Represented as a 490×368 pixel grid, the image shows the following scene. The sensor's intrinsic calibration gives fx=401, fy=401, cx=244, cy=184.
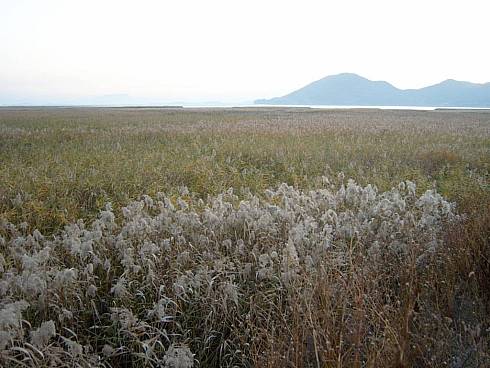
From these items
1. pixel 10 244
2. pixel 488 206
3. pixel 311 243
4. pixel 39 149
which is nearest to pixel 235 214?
pixel 311 243

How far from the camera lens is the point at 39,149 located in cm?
1341

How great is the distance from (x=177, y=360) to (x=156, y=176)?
683cm

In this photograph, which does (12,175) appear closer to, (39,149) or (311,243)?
(39,149)

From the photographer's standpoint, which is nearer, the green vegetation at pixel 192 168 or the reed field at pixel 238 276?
the reed field at pixel 238 276

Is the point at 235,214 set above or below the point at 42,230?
above

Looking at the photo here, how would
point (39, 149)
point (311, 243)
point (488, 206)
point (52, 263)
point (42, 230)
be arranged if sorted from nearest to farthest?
point (52, 263) < point (311, 243) < point (488, 206) < point (42, 230) < point (39, 149)

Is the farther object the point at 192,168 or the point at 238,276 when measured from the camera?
the point at 192,168

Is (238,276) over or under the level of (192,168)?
under

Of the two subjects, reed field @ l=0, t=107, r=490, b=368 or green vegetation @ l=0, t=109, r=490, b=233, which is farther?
green vegetation @ l=0, t=109, r=490, b=233

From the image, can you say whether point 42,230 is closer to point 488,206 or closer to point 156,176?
point 156,176

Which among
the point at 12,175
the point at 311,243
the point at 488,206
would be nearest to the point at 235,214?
the point at 311,243

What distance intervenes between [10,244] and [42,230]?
1180mm

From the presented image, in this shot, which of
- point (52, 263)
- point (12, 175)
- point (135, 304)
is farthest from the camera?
point (12, 175)

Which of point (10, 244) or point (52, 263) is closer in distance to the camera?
point (52, 263)
